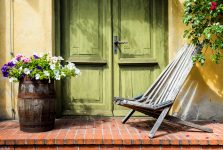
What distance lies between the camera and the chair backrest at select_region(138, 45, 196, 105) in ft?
13.2

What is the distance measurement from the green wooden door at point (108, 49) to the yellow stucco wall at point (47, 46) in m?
0.28

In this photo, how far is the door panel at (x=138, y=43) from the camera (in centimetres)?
487

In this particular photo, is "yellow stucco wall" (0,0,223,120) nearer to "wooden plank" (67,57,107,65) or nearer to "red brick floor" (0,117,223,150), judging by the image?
"wooden plank" (67,57,107,65)

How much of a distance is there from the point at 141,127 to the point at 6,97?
6.78 ft

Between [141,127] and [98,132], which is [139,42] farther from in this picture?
[98,132]

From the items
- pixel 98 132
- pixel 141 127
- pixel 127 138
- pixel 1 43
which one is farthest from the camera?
pixel 1 43

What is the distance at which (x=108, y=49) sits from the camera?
485 centimetres

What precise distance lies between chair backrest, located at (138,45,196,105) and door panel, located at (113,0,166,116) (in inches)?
24.4

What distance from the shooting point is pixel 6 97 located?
4.65 m

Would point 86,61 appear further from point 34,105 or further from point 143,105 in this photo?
point 143,105

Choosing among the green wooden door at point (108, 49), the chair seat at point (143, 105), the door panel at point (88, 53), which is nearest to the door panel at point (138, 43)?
the green wooden door at point (108, 49)

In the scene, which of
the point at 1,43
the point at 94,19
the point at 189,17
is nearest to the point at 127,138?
the point at 189,17

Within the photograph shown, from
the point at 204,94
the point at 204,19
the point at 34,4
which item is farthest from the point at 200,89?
the point at 34,4

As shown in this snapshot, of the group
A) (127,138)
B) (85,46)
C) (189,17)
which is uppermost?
(189,17)
